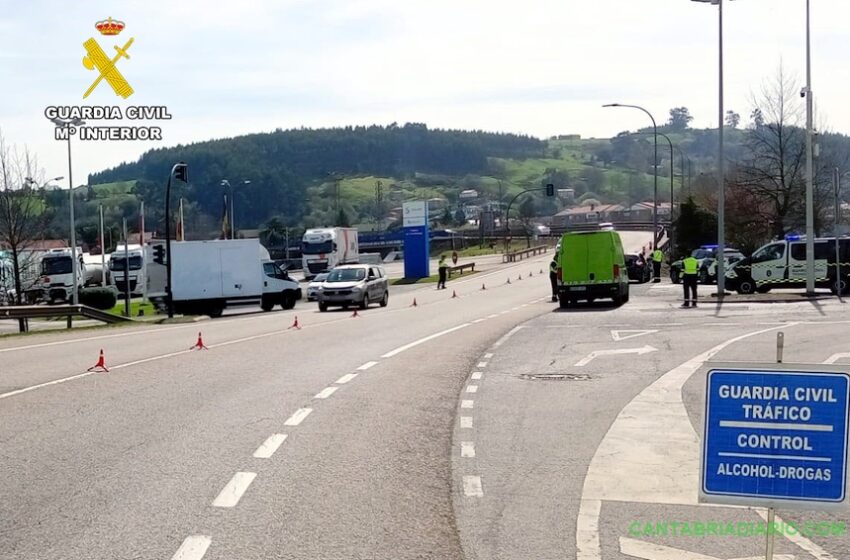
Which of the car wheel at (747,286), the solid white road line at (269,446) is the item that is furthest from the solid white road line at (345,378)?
the car wheel at (747,286)

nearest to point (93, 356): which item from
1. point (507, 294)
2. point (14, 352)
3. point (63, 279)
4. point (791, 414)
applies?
point (14, 352)

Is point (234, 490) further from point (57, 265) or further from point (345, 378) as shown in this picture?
point (57, 265)

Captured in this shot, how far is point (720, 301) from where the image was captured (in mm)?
31859

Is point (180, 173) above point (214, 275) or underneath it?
above

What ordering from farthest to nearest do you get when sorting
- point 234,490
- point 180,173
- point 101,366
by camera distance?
1. point 180,173
2. point 101,366
3. point 234,490

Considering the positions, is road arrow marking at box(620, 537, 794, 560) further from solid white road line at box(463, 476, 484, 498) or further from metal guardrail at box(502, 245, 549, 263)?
metal guardrail at box(502, 245, 549, 263)

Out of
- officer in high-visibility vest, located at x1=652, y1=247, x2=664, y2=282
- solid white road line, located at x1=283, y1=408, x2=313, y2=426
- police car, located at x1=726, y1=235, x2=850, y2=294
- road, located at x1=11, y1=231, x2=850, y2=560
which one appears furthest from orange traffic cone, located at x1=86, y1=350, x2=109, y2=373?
officer in high-visibility vest, located at x1=652, y1=247, x2=664, y2=282

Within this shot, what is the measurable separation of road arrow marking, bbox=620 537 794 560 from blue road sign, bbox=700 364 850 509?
109 cm

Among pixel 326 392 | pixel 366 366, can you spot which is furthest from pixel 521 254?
pixel 326 392

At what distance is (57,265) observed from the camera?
58.4m

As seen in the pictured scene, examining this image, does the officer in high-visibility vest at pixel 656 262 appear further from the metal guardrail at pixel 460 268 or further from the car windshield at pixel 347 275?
the metal guardrail at pixel 460 268

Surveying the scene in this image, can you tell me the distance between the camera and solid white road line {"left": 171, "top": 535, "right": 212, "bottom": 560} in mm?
5859

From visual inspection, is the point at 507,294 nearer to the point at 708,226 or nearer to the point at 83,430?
the point at 708,226

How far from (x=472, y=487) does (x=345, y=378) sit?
22.9ft
